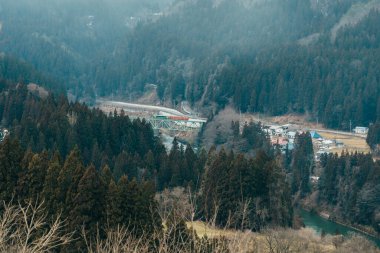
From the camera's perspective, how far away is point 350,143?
2940 inches

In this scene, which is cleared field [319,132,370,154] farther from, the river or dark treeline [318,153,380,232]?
the river

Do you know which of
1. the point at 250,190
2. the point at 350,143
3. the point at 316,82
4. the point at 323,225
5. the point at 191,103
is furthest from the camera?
the point at 191,103

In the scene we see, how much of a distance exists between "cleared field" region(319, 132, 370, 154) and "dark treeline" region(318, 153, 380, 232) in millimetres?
11156

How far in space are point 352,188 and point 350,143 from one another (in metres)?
23.8

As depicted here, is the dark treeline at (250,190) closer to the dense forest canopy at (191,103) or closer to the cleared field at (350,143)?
the dense forest canopy at (191,103)

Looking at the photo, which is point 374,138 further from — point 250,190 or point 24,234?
point 24,234

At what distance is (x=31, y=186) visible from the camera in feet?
90.3

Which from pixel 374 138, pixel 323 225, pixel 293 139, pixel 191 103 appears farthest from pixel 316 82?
pixel 323 225

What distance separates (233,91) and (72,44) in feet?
215

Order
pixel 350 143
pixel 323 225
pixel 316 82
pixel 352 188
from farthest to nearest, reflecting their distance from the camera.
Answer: pixel 316 82, pixel 350 143, pixel 352 188, pixel 323 225

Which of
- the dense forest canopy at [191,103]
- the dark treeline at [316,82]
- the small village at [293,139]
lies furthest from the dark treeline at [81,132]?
the dark treeline at [316,82]

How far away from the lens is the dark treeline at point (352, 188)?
1925 inches

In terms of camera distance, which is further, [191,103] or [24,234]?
[191,103]

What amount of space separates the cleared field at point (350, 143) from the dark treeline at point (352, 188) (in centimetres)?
1116
